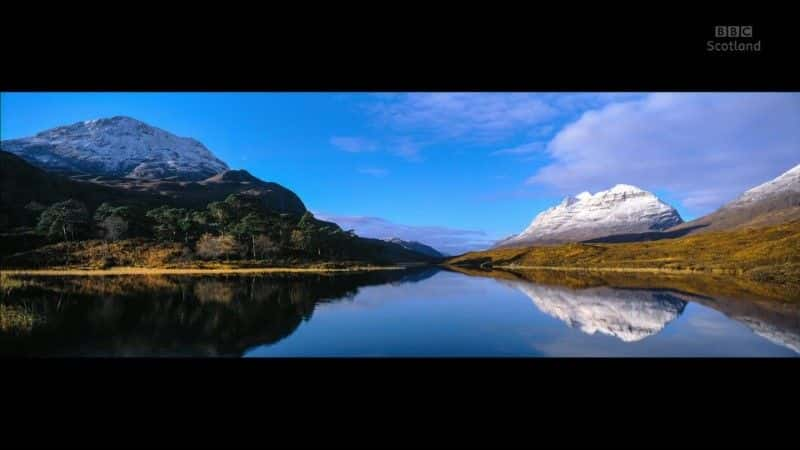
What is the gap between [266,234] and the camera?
1997 inches

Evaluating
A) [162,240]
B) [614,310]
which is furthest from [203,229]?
[614,310]

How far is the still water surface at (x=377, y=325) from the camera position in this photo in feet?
33.6

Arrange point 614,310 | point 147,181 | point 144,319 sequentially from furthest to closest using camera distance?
point 147,181 → point 614,310 → point 144,319

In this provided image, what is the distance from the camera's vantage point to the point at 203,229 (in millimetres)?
50625

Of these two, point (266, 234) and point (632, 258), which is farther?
point (632, 258)
